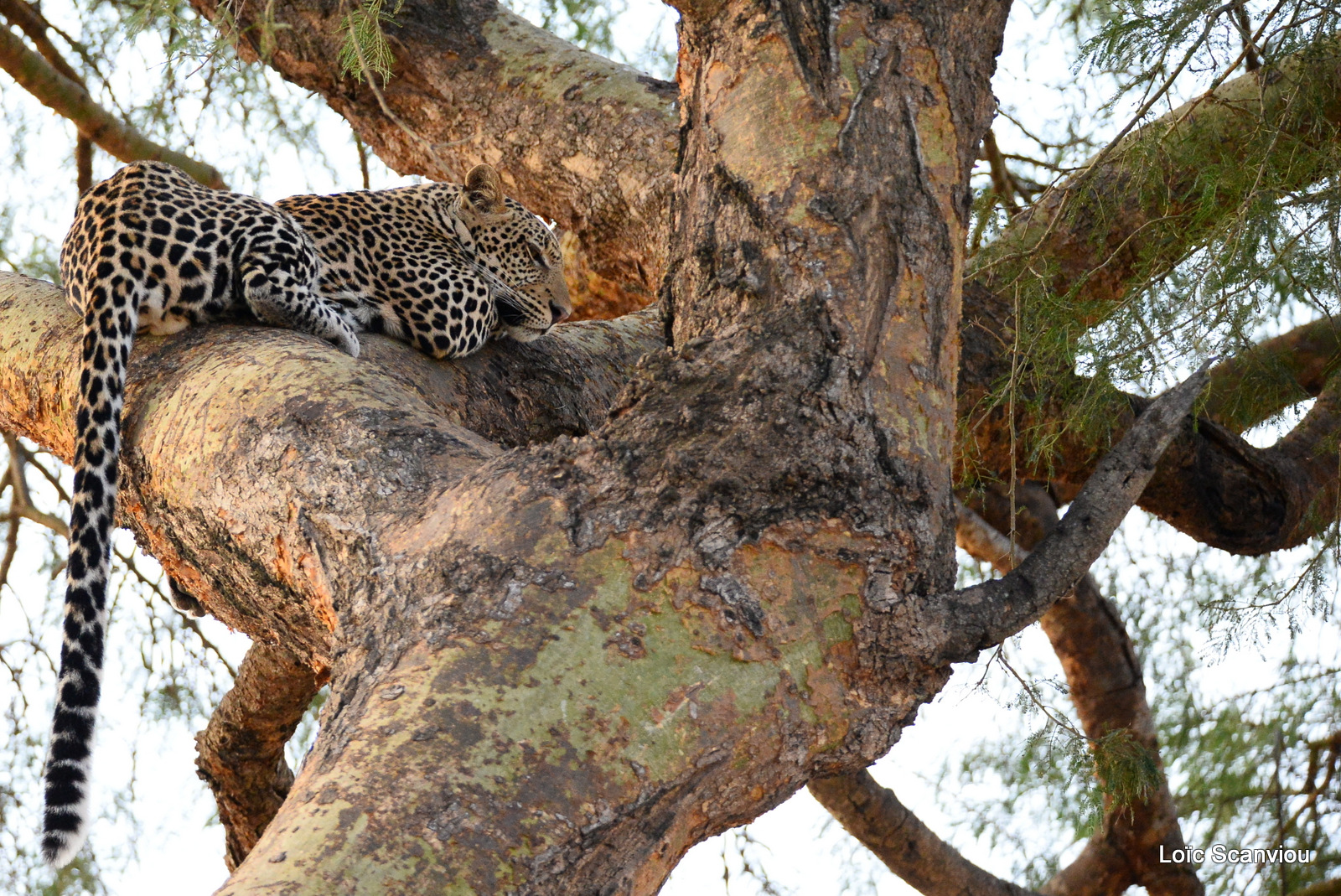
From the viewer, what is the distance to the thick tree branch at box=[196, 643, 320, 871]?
374cm

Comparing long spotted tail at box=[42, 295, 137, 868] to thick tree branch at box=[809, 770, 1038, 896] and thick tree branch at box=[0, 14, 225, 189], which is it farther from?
thick tree branch at box=[809, 770, 1038, 896]

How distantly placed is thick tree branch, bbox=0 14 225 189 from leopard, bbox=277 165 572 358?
→ 2.25 feet

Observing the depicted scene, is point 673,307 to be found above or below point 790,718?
above

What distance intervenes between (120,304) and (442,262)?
4.49 feet

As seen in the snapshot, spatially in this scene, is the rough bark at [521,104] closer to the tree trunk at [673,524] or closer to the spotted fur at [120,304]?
the spotted fur at [120,304]

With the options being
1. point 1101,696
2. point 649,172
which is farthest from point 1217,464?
point 649,172

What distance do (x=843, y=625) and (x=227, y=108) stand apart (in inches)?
140

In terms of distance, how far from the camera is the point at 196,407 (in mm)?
2623

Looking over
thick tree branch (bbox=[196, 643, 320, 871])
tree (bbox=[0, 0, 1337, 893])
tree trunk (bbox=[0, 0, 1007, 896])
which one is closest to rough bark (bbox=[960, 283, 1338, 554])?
tree (bbox=[0, 0, 1337, 893])

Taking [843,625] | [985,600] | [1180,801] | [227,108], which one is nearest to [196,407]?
[843,625]

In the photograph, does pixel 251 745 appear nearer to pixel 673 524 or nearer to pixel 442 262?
pixel 442 262

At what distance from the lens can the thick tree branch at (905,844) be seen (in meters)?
4.11

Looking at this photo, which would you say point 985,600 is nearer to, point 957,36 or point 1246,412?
point 957,36
